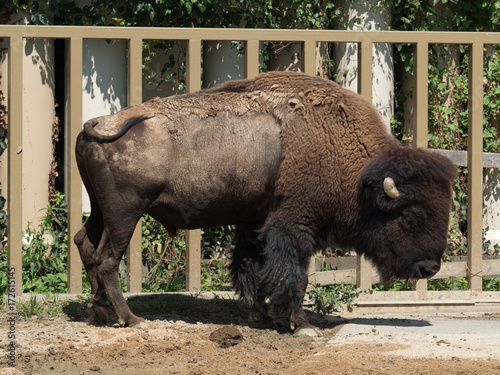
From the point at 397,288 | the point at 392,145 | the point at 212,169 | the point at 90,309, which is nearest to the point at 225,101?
the point at 212,169

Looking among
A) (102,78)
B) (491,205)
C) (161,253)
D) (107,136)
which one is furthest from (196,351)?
(491,205)

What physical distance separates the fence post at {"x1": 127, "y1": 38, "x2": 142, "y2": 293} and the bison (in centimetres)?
80

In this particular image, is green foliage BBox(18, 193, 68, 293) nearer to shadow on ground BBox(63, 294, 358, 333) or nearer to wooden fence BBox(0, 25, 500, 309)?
wooden fence BBox(0, 25, 500, 309)

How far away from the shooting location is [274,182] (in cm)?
568

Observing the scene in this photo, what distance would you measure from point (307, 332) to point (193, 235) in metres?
1.40

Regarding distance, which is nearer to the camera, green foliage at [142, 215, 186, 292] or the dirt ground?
the dirt ground

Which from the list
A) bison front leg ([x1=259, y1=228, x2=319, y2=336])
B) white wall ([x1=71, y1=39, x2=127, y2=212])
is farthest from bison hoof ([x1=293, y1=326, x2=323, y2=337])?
white wall ([x1=71, y1=39, x2=127, y2=212])

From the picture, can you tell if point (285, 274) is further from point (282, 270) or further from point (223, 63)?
point (223, 63)

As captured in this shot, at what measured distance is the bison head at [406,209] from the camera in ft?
18.1

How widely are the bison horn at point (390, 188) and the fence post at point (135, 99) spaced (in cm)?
205

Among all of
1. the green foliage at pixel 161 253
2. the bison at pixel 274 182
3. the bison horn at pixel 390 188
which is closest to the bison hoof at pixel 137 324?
the bison at pixel 274 182

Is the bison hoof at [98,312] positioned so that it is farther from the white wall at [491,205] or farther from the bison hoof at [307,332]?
the white wall at [491,205]

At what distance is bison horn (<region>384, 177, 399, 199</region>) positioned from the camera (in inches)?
215

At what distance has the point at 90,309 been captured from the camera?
5707 mm
